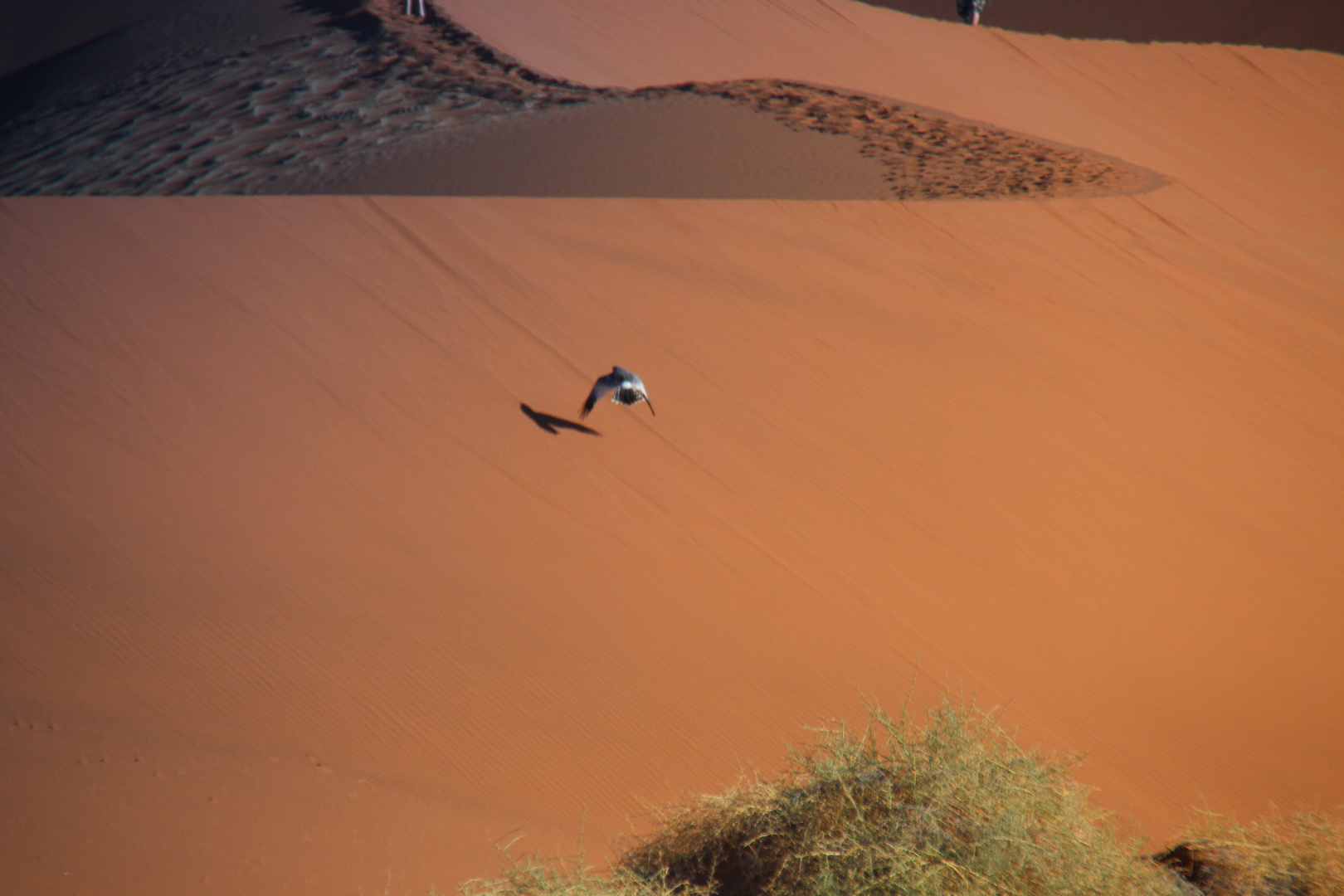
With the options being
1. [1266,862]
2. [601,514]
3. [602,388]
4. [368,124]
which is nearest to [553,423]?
[602,388]

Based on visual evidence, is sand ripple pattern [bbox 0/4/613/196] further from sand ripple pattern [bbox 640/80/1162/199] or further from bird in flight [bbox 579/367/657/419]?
bird in flight [bbox 579/367/657/419]

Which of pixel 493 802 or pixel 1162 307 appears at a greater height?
pixel 1162 307

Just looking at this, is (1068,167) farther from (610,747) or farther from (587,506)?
(610,747)

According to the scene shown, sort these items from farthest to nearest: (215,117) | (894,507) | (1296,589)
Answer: (215,117)
(894,507)
(1296,589)

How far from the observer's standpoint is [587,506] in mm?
4965

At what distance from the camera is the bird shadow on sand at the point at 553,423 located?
18.2 ft

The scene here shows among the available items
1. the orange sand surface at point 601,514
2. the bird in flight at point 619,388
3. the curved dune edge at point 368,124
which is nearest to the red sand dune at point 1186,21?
the curved dune edge at point 368,124

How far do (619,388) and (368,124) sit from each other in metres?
7.22

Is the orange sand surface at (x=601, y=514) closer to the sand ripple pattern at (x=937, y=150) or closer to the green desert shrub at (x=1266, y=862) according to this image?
the sand ripple pattern at (x=937, y=150)

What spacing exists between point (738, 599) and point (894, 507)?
4.44 feet

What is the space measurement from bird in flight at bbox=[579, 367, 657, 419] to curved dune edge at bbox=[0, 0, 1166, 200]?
390 cm

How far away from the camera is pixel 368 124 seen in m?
10.6

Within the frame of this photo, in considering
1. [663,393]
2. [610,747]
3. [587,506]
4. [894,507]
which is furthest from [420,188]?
[610,747]

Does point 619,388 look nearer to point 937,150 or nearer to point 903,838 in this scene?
point 903,838
